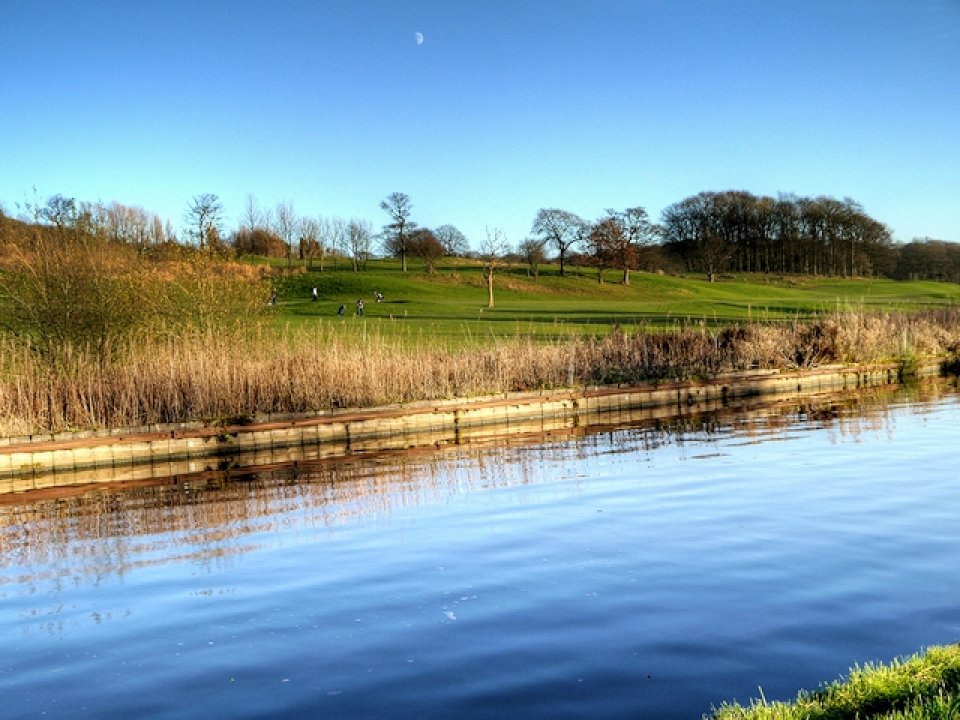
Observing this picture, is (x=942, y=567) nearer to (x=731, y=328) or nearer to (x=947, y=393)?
(x=947, y=393)

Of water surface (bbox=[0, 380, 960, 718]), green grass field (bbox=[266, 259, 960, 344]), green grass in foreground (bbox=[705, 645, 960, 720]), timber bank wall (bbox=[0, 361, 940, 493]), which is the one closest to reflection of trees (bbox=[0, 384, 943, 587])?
water surface (bbox=[0, 380, 960, 718])

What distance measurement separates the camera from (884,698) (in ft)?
14.5

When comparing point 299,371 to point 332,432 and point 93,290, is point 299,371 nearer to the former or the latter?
point 332,432

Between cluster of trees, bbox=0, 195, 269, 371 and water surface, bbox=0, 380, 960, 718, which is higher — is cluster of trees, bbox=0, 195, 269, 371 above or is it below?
above

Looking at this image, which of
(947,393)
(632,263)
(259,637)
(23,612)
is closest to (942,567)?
(259,637)

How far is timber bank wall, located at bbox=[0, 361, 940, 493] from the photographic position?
15070 millimetres

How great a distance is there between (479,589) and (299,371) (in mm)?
11829

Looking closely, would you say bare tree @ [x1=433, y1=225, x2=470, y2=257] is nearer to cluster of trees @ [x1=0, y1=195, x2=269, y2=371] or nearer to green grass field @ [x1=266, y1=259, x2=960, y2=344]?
green grass field @ [x1=266, y1=259, x2=960, y2=344]

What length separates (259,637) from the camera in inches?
257

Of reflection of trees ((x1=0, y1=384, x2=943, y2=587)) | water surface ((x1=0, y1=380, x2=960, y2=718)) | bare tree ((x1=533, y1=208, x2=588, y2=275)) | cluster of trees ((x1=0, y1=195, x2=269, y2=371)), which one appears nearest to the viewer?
water surface ((x1=0, y1=380, x2=960, y2=718))

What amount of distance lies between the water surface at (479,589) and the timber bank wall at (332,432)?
212 centimetres

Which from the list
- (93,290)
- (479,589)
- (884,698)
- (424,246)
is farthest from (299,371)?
(424,246)

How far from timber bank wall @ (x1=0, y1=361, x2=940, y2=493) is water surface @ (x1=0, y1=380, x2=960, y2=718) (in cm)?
212

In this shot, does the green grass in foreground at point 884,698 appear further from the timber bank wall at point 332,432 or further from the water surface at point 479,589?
the timber bank wall at point 332,432
